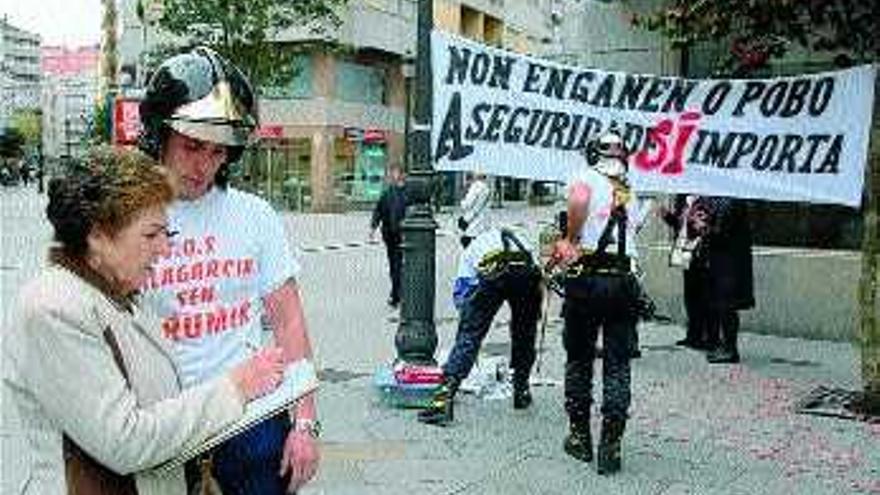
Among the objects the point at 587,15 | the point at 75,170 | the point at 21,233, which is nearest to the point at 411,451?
the point at 75,170

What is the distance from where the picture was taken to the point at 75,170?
97.2 inches

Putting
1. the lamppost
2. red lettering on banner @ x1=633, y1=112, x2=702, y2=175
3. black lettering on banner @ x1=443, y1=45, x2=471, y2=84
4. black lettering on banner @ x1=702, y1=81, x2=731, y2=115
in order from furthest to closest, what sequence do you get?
1. red lettering on banner @ x1=633, y1=112, x2=702, y2=175
2. black lettering on banner @ x1=702, y1=81, x2=731, y2=115
3. black lettering on banner @ x1=443, y1=45, x2=471, y2=84
4. the lamppost

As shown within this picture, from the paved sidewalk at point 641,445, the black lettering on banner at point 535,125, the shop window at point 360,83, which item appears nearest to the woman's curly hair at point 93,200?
the paved sidewalk at point 641,445

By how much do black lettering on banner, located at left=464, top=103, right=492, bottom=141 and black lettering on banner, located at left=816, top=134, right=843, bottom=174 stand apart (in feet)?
8.04

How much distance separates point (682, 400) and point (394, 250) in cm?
713

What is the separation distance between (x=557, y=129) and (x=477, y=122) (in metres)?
0.63

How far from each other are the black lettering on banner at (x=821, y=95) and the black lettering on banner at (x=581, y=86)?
1.55m

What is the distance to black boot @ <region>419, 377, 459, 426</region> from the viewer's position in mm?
7625

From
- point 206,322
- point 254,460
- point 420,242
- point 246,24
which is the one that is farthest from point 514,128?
point 246,24

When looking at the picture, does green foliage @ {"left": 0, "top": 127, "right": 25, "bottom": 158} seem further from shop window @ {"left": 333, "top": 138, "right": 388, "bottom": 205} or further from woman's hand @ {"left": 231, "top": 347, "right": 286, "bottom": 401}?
woman's hand @ {"left": 231, "top": 347, "right": 286, "bottom": 401}

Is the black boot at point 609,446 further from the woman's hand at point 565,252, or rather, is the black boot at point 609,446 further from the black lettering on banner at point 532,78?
the black lettering on banner at point 532,78

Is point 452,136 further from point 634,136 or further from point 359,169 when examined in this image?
point 359,169

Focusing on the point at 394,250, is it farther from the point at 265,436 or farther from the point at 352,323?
the point at 265,436

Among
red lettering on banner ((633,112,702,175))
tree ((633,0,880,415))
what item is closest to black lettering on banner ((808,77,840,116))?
tree ((633,0,880,415))
